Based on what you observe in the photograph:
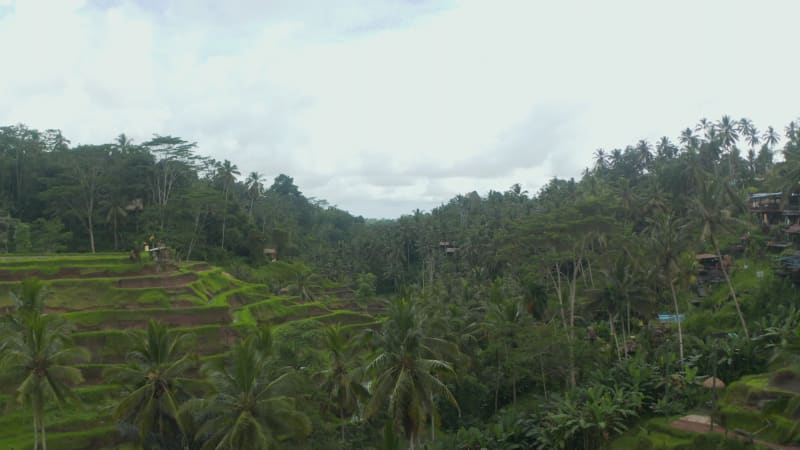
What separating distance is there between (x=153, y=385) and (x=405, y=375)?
10872 mm

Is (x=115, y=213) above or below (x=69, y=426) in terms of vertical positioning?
above

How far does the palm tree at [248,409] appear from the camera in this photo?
19.5 meters

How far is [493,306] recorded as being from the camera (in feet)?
118

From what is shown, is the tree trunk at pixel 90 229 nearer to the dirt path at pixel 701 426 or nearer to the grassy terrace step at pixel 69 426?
the grassy terrace step at pixel 69 426

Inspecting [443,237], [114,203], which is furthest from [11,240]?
[443,237]

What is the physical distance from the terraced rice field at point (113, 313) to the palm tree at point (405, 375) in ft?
49.5

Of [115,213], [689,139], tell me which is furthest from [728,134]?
[115,213]

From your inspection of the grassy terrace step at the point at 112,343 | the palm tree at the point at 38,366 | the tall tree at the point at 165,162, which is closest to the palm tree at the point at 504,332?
the grassy terrace step at the point at 112,343

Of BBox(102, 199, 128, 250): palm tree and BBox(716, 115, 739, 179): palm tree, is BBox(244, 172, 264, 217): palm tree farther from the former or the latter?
BBox(716, 115, 739, 179): palm tree

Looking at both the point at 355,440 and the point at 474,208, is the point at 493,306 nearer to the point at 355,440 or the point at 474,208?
the point at 355,440

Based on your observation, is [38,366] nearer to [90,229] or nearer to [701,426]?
[701,426]

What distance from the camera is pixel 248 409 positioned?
65.2ft

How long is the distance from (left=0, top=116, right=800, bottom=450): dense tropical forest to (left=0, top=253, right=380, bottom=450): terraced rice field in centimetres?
21

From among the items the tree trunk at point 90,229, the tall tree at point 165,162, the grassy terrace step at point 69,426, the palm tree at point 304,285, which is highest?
the tall tree at point 165,162
